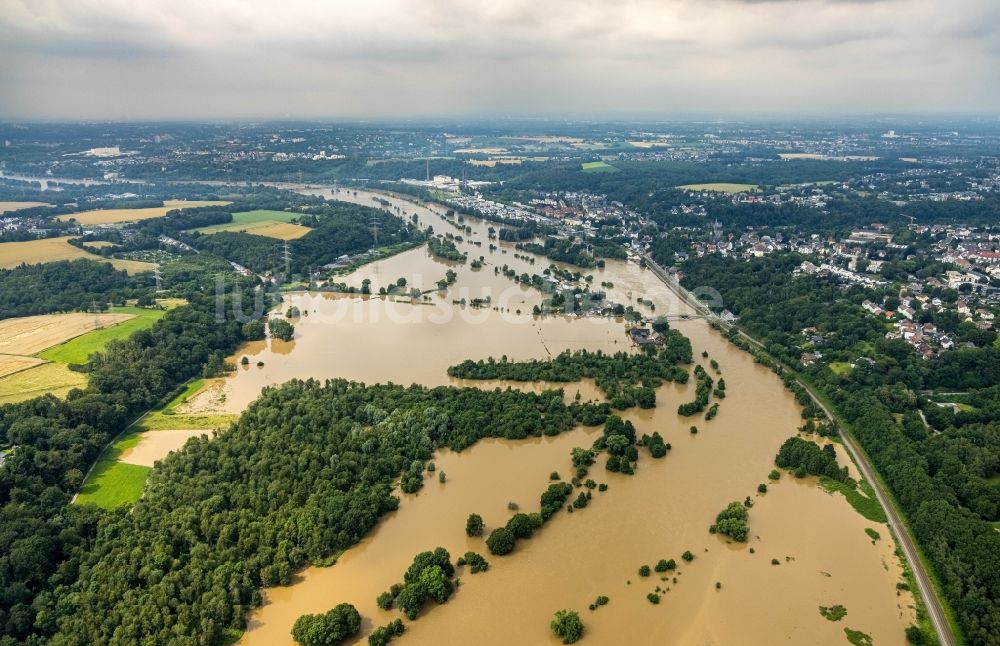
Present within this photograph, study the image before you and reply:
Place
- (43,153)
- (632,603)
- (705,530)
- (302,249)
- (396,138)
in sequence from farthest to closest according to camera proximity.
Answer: (396,138)
(43,153)
(302,249)
(705,530)
(632,603)

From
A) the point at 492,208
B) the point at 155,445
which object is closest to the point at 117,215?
the point at 492,208

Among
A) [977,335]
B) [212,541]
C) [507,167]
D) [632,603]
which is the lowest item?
[632,603]

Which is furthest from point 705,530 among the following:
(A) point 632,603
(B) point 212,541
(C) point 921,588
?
(B) point 212,541

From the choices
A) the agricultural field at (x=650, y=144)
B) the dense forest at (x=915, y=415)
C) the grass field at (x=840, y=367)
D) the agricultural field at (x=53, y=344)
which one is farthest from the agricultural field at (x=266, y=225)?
the agricultural field at (x=650, y=144)

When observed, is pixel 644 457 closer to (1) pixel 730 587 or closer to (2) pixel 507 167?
(1) pixel 730 587

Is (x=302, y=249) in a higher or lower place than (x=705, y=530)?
higher

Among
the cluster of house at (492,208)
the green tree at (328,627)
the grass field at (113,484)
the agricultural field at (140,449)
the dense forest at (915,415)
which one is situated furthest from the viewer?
the cluster of house at (492,208)

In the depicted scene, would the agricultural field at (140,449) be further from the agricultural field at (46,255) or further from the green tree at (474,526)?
the agricultural field at (46,255)

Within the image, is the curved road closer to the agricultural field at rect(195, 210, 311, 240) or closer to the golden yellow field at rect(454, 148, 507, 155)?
the agricultural field at rect(195, 210, 311, 240)
